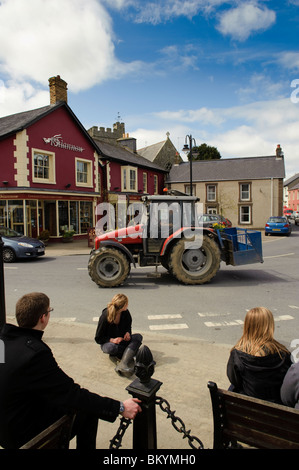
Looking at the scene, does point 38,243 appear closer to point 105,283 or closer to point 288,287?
point 105,283

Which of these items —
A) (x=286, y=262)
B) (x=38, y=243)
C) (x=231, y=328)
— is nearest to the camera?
(x=231, y=328)

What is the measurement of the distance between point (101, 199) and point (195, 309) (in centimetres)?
1855

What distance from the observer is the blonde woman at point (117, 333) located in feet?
13.3

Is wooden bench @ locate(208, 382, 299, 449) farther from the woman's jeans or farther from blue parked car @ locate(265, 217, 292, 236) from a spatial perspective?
blue parked car @ locate(265, 217, 292, 236)

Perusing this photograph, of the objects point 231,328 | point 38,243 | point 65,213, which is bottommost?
point 231,328

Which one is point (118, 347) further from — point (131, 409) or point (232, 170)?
point (232, 170)

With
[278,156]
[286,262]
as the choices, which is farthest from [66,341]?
[278,156]

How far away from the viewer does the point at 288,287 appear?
8125 mm

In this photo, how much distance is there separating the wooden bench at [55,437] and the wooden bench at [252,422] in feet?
3.19

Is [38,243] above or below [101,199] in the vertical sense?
below

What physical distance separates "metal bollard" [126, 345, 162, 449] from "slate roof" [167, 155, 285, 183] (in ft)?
104

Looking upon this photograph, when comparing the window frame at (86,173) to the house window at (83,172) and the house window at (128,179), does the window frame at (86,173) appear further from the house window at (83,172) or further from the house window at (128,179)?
the house window at (128,179)

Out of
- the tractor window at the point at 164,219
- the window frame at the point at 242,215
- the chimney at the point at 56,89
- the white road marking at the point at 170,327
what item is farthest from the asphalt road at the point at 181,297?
the window frame at the point at 242,215

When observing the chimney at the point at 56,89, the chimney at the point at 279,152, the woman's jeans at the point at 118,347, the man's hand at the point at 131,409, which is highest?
the chimney at the point at 56,89
